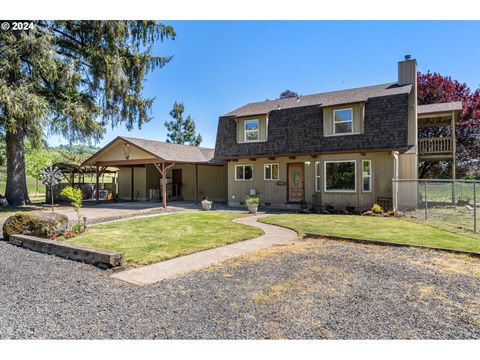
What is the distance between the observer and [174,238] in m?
8.17

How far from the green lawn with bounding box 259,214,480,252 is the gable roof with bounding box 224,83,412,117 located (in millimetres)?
6410

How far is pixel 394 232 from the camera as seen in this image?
8797mm

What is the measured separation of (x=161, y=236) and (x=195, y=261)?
2.80 metres

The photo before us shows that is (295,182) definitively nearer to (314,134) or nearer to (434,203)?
(314,134)

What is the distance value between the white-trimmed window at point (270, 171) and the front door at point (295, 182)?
75cm

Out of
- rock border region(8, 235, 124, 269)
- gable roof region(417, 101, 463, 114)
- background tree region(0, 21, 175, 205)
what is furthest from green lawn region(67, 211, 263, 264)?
gable roof region(417, 101, 463, 114)

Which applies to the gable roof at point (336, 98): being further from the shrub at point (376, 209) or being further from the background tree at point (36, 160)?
the background tree at point (36, 160)

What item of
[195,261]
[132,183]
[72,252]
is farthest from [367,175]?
[132,183]

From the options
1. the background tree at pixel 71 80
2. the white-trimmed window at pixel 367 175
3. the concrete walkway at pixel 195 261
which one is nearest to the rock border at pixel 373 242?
the concrete walkway at pixel 195 261

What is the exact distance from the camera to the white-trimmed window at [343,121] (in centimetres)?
1451

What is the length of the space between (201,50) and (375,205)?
12.3 meters

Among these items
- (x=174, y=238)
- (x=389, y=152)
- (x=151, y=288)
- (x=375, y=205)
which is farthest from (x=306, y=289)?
(x=389, y=152)

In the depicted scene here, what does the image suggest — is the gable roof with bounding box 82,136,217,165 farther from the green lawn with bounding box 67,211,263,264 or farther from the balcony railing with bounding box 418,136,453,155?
Answer: the balcony railing with bounding box 418,136,453,155
